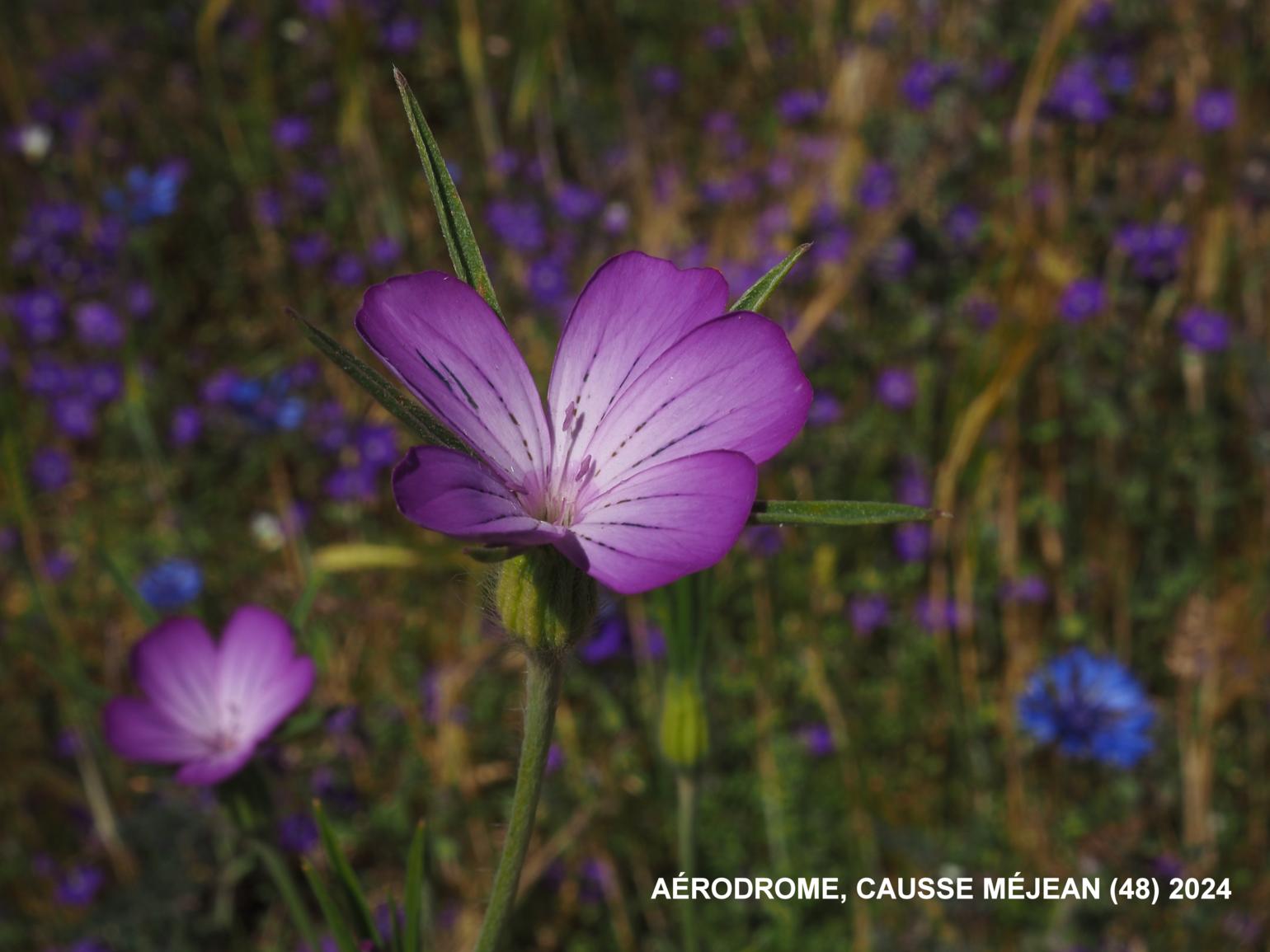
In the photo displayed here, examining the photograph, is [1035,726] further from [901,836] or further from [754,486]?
[754,486]

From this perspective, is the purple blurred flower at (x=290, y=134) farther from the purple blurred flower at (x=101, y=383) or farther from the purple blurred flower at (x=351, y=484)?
the purple blurred flower at (x=351, y=484)

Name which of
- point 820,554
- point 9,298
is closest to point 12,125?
point 9,298

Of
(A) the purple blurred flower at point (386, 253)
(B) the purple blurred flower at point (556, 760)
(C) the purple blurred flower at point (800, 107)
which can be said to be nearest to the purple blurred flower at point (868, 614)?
(B) the purple blurred flower at point (556, 760)

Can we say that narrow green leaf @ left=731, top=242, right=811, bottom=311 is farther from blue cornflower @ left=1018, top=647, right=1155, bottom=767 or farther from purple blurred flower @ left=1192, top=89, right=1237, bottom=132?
purple blurred flower @ left=1192, top=89, right=1237, bottom=132

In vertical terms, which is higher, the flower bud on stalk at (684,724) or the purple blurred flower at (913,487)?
the purple blurred flower at (913,487)

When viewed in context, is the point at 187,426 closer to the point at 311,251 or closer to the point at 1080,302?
the point at 311,251

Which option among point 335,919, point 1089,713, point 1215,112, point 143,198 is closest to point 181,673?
point 335,919
